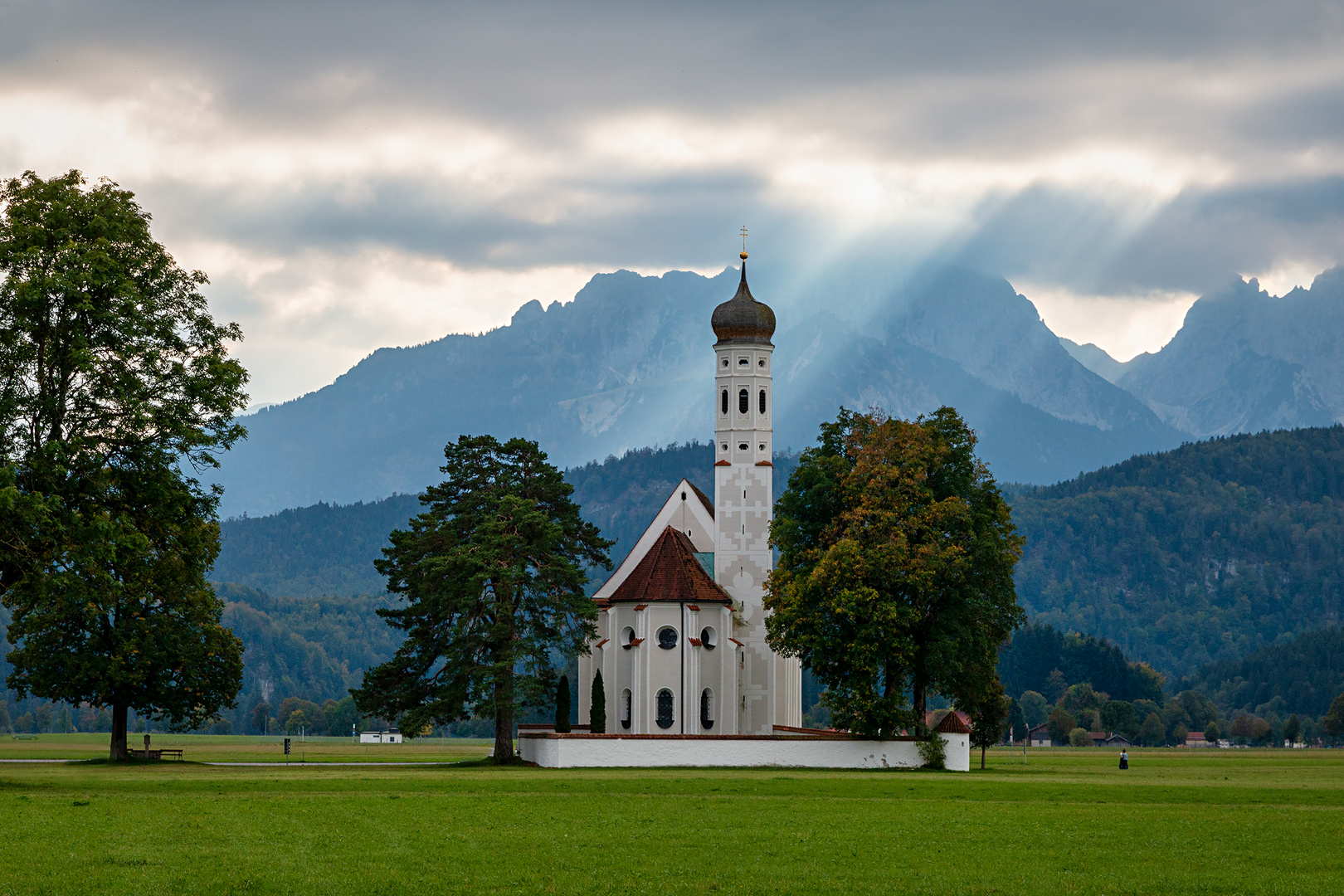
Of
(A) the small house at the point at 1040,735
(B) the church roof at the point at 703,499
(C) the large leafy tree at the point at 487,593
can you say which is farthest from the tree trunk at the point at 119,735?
(A) the small house at the point at 1040,735

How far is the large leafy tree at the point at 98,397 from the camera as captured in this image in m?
41.4

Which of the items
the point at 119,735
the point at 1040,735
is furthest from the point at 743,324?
the point at 1040,735

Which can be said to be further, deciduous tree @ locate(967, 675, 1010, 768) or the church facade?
the church facade

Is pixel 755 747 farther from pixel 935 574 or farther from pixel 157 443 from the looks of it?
pixel 157 443

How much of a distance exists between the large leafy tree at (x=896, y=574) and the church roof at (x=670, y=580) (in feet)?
41.8

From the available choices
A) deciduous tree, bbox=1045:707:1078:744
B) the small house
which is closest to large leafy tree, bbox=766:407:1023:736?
deciduous tree, bbox=1045:707:1078:744

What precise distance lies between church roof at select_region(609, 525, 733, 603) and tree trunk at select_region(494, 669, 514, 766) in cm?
1239

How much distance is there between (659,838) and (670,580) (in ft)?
164

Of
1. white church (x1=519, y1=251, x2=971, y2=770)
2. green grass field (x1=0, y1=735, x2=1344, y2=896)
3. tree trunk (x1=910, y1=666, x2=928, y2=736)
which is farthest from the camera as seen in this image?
white church (x1=519, y1=251, x2=971, y2=770)

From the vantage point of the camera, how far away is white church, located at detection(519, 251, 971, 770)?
78.6 m

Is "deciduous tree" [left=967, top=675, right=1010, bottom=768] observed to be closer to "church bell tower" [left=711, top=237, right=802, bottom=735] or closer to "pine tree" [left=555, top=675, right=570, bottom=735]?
"church bell tower" [left=711, top=237, right=802, bottom=735]

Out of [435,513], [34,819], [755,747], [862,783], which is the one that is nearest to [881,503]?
[755,747]

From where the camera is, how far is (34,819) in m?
31.2

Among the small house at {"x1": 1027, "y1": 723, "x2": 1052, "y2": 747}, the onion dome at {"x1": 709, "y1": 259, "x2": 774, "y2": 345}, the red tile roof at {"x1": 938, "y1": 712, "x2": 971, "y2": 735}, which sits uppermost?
the onion dome at {"x1": 709, "y1": 259, "x2": 774, "y2": 345}
